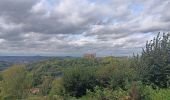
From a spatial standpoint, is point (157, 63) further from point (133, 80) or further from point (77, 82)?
point (77, 82)

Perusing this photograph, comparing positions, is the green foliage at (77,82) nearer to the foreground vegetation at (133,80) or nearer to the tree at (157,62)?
the foreground vegetation at (133,80)

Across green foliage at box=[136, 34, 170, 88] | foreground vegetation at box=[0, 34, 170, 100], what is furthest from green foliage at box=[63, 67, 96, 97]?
green foliage at box=[136, 34, 170, 88]

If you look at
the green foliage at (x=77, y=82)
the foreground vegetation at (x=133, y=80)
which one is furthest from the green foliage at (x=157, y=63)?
the green foliage at (x=77, y=82)

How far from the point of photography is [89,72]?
35.7 metres

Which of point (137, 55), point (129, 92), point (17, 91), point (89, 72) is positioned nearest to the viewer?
point (129, 92)

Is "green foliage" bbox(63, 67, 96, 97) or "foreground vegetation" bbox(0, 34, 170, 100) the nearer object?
"foreground vegetation" bbox(0, 34, 170, 100)

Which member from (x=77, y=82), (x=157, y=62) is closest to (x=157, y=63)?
(x=157, y=62)

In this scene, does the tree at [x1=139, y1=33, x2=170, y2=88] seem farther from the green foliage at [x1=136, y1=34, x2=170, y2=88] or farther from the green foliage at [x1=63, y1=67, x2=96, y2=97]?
the green foliage at [x1=63, y1=67, x2=96, y2=97]

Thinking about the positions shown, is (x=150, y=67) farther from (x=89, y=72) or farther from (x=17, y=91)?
(x=17, y=91)

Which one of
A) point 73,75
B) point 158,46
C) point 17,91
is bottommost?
point 17,91

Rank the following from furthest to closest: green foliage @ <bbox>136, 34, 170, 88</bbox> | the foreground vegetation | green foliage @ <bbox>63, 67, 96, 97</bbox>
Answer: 1. green foliage @ <bbox>63, 67, 96, 97</bbox>
2. green foliage @ <bbox>136, 34, 170, 88</bbox>
3. the foreground vegetation

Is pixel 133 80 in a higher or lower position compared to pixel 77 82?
higher

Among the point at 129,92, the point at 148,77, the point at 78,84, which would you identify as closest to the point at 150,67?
the point at 148,77

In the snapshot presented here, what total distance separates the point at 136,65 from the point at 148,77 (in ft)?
5.67
